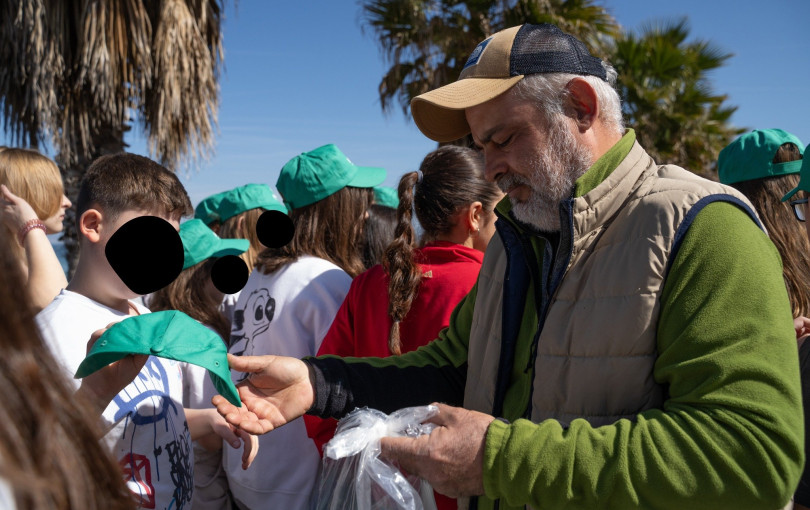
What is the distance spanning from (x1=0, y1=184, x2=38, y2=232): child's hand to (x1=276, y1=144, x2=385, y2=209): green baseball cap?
3.42 feet

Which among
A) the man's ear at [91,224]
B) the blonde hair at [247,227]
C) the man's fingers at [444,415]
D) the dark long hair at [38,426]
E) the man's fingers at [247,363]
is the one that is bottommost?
the blonde hair at [247,227]

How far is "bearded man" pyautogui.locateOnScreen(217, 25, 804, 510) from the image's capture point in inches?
42.6

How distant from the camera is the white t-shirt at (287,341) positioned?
8.08ft

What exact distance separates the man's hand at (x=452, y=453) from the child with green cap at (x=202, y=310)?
1.41 m

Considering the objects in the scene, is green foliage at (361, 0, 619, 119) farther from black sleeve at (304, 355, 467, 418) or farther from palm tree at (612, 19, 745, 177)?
black sleeve at (304, 355, 467, 418)

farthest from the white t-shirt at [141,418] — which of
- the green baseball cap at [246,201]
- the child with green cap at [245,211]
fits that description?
the green baseball cap at [246,201]

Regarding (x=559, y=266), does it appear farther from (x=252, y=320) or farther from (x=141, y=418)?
(x=252, y=320)

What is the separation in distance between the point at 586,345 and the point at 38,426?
100 cm

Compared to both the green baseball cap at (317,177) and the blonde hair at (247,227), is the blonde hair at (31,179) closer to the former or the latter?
the green baseball cap at (317,177)

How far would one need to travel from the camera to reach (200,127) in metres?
7.82

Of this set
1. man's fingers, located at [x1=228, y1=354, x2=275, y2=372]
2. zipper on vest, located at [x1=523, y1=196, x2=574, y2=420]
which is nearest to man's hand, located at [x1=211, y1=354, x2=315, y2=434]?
man's fingers, located at [x1=228, y1=354, x2=275, y2=372]

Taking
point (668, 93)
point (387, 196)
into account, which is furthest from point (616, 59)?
point (387, 196)

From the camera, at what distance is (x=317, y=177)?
2.84m

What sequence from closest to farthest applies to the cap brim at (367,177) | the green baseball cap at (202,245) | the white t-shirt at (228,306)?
the cap brim at (367,177) < the green baseball cap at (202,245) < the white t-shirt at (228,306)
